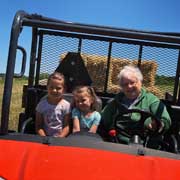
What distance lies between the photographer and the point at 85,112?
12.9 feet

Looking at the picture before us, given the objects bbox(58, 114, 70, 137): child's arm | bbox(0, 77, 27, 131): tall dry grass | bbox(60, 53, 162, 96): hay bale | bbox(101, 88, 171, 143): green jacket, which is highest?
bbox(60, 53, 162, 96): hay bale

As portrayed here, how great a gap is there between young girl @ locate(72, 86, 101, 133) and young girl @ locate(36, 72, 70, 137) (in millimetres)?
96

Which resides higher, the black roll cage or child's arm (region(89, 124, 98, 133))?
the black roll cage

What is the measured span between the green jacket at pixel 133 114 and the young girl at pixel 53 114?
33 cm

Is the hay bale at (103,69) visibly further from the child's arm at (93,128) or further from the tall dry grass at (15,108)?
the tall dry grass at (15,108)

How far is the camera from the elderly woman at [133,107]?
3.82 m

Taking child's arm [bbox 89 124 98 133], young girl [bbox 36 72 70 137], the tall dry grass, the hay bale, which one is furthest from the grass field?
child's arm [bbox 89 124 98 133]

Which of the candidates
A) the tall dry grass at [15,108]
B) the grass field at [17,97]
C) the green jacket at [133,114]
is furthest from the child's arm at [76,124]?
the tall dry grass at [15,108]

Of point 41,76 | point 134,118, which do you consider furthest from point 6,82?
point 41,76

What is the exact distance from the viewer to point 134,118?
12.8ft

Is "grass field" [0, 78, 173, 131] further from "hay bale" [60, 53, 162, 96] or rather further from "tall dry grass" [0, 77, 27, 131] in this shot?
"hay bale" [60, 53, 162, 96]

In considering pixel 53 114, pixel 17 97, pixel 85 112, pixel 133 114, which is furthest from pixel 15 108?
pixel 133 114

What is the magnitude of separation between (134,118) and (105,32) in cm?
74

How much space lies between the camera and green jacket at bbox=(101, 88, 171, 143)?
386cm
